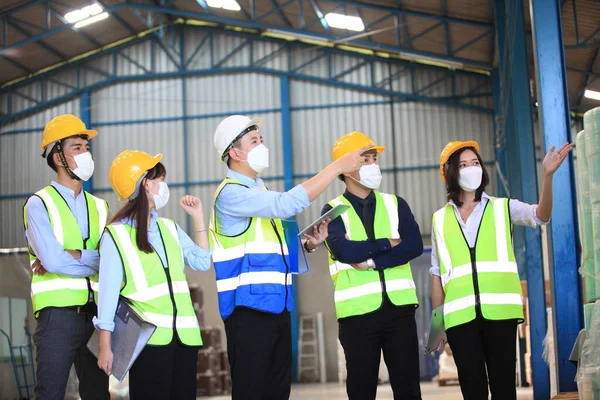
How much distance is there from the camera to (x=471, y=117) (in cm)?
1498

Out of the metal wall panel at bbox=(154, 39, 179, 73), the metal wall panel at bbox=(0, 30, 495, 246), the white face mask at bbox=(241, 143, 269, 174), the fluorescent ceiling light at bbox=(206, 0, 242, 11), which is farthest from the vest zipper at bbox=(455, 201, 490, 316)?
the fluorescent ceiling light at bbox=(206, 0, 242, 11)

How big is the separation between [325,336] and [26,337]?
626 centimetres

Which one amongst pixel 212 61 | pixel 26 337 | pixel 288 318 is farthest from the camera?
pixel 212 61

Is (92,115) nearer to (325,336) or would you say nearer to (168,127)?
(168,127)

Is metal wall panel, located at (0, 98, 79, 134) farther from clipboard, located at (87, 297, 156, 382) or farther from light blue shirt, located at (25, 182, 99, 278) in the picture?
clipboard, located at (87, 297, 156, 382)

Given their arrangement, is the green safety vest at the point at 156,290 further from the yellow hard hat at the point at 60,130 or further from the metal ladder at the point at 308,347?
the metal ladder at the point at 308,347

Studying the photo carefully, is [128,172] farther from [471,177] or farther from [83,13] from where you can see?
[83,13]

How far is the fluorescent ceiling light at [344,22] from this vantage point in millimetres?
13500

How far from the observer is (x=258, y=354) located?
3959 millimetres

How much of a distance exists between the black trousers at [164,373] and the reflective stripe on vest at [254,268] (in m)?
0.30

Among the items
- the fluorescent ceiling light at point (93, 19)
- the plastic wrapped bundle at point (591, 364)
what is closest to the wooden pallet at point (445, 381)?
the fluorescent ceiling light at point (93, 19)

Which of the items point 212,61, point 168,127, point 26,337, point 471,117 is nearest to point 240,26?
point 212,61

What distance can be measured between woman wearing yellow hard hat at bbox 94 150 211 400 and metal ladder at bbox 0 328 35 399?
18.5ft

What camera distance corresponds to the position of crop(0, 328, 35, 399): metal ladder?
914 cm
